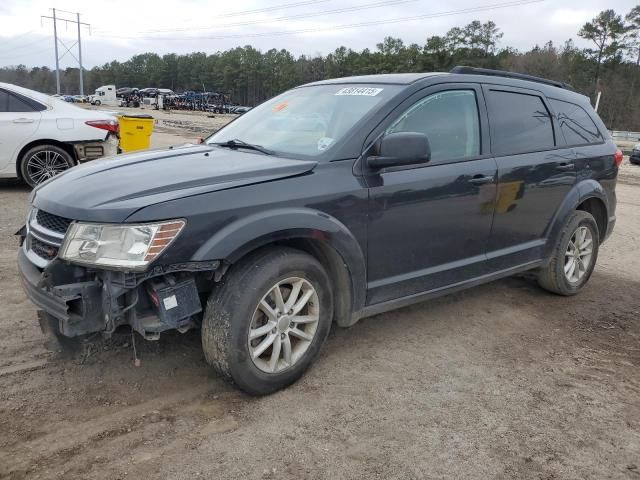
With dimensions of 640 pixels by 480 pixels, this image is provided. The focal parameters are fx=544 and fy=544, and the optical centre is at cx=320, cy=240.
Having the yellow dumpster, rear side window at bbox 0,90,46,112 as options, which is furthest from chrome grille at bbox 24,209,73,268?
the yellow dumpster

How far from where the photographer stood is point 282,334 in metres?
3.12

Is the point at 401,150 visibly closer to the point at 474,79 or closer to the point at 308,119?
the point at 308,119

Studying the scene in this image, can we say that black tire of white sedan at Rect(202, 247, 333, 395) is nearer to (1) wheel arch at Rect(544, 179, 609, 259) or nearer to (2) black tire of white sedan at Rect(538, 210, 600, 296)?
(1) wheel arch at Rect(544, 179, 609, 259)

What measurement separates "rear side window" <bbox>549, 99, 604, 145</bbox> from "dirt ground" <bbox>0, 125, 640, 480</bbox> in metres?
1.70

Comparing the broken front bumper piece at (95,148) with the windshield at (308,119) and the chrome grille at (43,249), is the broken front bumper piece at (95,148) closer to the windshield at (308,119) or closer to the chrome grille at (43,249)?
the windshield at (308,119)

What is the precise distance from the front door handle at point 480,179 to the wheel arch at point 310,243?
111 centimetres

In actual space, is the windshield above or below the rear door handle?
above

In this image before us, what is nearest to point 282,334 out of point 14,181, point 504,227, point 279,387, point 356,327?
point 279,387

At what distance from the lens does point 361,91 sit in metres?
3.81

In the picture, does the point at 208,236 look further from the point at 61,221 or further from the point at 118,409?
the point at 118,409

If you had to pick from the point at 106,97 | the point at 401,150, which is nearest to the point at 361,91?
the point at 401,150

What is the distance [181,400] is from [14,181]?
775 cm

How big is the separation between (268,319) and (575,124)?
353cm

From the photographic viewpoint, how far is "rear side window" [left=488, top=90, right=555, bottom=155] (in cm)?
414
